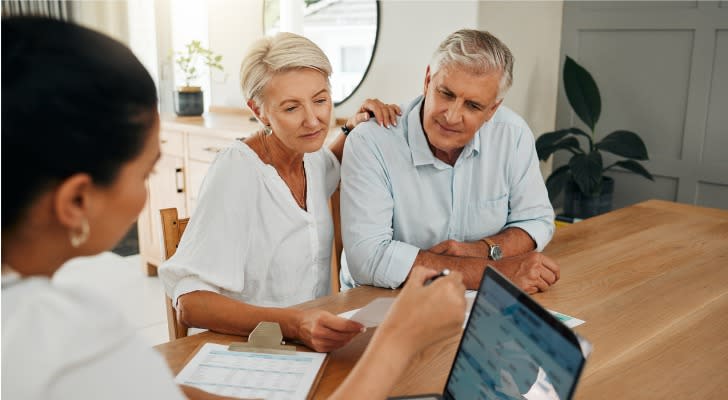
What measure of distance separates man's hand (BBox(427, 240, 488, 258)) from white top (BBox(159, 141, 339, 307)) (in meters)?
0.29

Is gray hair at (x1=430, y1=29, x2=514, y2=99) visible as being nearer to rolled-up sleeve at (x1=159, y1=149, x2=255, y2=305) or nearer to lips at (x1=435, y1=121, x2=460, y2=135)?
lips at (x1=435, y1=121, x2=460, y2=135)

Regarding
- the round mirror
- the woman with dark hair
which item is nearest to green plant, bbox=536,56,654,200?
the round mirror

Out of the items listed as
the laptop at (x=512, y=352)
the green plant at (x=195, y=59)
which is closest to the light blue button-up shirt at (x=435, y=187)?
the laptop at (x=512, y=352)

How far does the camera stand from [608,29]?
3.16 m

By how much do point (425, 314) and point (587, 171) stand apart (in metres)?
2.27

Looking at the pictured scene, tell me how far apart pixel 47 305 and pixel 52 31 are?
0.25 meters

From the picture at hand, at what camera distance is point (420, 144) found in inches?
70.7

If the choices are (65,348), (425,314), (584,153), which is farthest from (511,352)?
(584,153)

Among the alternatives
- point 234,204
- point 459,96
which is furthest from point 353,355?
point 459,96

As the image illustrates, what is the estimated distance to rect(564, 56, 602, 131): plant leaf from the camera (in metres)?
3.00

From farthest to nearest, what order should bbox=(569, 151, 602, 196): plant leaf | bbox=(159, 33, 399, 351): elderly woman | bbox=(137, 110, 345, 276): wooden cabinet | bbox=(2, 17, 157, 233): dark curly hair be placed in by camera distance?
bbox=(137, 110, 345, 276): wooden cabinet, bbox=(569, 151, 602, 196): plant leaf, bbox=(159, 33, 399, 351): elderly woman, bbox=(2, 17, 157, 233): dark curly hair

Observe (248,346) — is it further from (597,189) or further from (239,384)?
(597,189)

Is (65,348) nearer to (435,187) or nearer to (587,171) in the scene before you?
(435,187)

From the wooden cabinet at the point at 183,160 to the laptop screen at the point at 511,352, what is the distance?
240 centimetres
